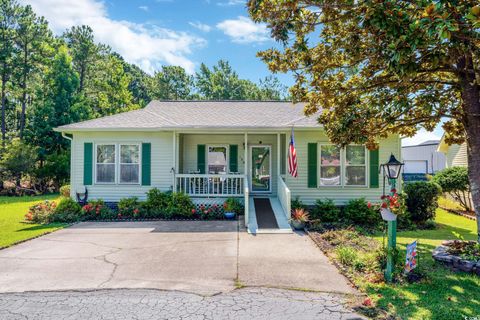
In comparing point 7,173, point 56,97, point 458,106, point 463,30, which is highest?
point 56,97

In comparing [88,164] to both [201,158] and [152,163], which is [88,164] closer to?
[152,163]

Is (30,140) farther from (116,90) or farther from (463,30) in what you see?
(463,30)

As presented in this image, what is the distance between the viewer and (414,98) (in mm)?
6629

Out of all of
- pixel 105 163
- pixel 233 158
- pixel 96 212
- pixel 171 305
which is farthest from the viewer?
pixel 233 158

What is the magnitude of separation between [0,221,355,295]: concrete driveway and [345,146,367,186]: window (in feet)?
13.0

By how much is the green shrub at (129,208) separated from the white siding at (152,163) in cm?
70

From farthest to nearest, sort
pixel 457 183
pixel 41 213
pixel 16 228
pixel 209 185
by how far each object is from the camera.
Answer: pixel 457 183, pixel 209 185, pixel 41 213, pixel 16 228

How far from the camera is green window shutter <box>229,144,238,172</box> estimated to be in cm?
1268

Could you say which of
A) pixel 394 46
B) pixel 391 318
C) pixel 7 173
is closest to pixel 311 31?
pixel 394 46

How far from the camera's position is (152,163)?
1167cm

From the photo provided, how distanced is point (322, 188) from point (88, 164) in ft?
30.8

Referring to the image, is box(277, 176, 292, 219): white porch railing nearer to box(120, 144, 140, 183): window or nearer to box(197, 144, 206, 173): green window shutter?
box(197, 144, 206, 173): green window shutter

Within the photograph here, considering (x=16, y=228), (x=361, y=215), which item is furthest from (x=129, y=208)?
(x=361, y=215)

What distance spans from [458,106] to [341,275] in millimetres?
4847
